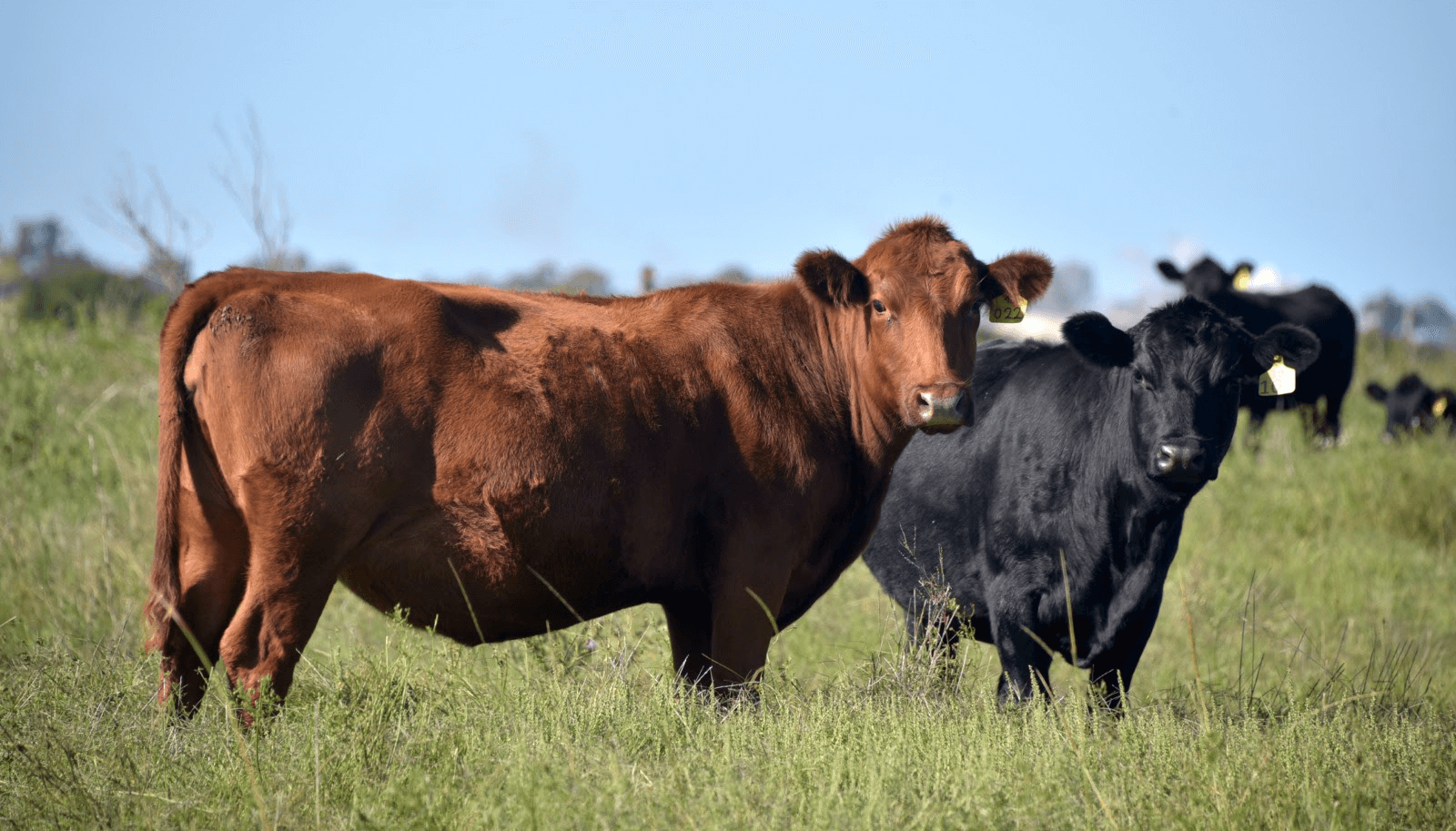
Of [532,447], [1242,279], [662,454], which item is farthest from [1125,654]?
[1242,279]

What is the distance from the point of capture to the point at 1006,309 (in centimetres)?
618

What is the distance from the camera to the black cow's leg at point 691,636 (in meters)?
5.48

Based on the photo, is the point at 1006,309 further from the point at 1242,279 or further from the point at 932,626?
the point at 1242,279

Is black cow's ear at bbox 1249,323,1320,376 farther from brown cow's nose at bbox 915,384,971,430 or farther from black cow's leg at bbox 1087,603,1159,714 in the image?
brown cow's nose at bbox 915,384,971,430

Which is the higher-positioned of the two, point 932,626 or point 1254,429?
point 1254,429

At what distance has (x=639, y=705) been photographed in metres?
4.72

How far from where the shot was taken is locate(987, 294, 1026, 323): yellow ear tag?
20.2 ft

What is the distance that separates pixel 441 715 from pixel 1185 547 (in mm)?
8819

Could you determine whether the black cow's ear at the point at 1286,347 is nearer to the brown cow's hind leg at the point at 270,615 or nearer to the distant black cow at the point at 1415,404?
the brown cow's hind leg at the point at 270,615

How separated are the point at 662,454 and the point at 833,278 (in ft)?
4.27

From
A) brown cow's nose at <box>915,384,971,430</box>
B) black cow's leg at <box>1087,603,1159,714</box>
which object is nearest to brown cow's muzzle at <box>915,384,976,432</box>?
brown cow's nose at <box>915,384,971,430</box>

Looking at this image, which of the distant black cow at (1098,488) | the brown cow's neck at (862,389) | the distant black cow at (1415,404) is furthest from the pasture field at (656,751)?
the distant black cow at (1415,404)

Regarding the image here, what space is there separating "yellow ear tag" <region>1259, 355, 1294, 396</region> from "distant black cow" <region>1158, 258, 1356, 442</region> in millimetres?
8788

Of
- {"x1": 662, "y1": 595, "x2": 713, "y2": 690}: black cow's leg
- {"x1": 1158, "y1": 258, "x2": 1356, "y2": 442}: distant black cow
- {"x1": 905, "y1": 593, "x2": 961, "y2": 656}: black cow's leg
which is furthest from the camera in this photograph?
{"x1": 1158, "y1": 258, "x2": 1356, "y2": 442}: distant black cow
